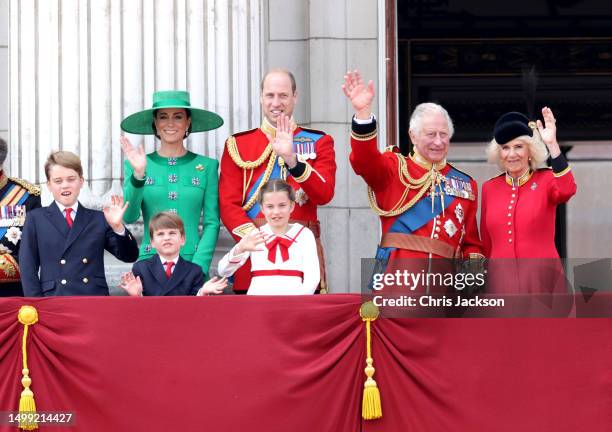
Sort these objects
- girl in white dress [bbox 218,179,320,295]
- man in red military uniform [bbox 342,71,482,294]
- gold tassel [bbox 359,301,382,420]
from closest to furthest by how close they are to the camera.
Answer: gold tassel [bbox 359,301,382,420] → girl in white dress [bbox 218,179,320,295] → man in red military uniform [bbox 342,71,482,294]

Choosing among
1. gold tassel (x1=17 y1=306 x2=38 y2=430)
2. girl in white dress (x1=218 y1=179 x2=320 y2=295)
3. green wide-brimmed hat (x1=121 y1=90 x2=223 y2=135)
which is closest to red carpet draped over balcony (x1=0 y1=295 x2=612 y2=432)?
gold tassel (x1=17 y1=306 x2=38 y2=430)

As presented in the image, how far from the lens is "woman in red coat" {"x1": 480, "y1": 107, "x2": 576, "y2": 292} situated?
8.11 meters

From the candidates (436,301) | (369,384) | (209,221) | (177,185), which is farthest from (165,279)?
(436,301)

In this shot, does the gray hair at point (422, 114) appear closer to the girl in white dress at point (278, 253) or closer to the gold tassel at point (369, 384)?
the girl in white dress at point (278, 253)

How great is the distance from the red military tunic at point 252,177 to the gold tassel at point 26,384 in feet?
4.29

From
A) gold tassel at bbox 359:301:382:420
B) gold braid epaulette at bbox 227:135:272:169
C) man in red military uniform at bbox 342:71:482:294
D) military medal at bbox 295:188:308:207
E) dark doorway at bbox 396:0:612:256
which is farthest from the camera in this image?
dark doorway at bbox 396:0:612:256

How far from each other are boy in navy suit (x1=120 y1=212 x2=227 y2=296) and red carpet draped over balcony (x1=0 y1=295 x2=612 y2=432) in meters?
0.53

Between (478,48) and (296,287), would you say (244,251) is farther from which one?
(478,48)

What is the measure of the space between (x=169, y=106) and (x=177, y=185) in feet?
1.46

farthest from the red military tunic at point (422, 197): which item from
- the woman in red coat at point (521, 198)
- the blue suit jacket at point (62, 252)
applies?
the blue suit jacket at point (62, 252)

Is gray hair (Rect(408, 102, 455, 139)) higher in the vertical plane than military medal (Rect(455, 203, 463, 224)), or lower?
higher

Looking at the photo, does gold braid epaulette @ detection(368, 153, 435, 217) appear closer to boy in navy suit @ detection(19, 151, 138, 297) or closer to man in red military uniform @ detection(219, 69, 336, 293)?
man in red military uniform @ detection(219, 69, 336, 293)

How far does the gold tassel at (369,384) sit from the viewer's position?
7352mm

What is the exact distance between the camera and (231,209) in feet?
28.1
